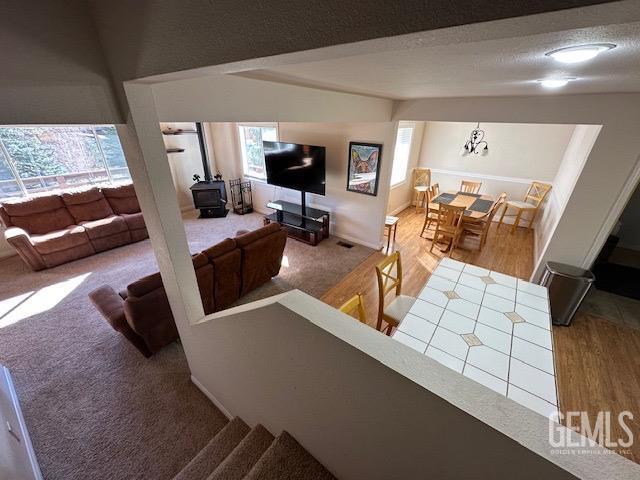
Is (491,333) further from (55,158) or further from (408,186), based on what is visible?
(55,158)

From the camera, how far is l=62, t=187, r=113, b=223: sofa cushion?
427 centimetres

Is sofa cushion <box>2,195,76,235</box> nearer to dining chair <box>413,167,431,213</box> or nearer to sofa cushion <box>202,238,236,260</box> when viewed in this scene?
sofa cushion <box>202,238,236,260</box>

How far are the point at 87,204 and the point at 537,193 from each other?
8287 mm

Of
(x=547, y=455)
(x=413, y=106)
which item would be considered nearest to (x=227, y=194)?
(x=413, y=106)

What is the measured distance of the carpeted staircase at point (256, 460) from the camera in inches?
52.6

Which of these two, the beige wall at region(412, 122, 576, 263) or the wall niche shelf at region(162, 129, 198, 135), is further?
the wall niche shelf at region(162, 129, 198, 135)

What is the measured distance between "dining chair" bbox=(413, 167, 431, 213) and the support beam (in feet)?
18.2

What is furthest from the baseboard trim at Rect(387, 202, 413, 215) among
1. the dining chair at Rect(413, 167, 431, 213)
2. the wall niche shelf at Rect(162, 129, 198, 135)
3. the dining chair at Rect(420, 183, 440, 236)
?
the wall niche shelf at Rect(162, 129, 198, 135)

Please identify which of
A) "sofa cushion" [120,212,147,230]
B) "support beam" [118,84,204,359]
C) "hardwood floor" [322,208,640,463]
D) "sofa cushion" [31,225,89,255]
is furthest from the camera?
"sofa cushion" [120,212,147,230]

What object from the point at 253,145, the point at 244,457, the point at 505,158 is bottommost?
the point at 244,457

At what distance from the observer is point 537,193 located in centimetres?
515

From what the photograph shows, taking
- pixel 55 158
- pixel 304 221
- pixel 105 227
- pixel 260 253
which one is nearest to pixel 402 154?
pixel 304 221

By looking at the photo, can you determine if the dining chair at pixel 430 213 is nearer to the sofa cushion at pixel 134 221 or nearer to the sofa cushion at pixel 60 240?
the sofa cushion at pixel 134 221

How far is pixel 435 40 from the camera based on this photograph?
1.52ft
